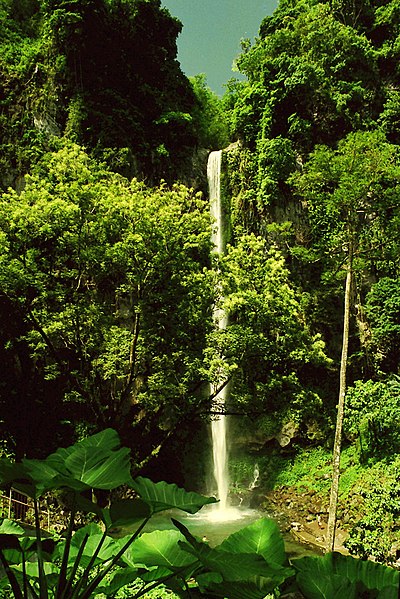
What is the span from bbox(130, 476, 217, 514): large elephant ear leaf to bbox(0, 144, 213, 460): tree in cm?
836

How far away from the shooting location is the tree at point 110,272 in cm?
961

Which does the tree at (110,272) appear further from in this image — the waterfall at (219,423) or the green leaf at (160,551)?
the green leaf at (160,551)

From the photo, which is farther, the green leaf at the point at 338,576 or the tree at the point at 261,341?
the tree at the point at 261,341

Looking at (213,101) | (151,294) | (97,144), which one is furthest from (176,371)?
(213,101)

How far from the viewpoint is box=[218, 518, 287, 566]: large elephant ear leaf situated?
1.11 meters

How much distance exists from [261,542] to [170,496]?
0.25 metres

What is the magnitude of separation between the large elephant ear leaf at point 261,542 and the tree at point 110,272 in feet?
27.8

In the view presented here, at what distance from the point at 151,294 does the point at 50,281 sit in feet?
7.24

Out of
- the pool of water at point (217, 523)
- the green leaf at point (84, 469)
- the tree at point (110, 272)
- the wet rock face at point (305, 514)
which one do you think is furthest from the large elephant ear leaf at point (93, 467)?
the wet rock face at point (305, 514)

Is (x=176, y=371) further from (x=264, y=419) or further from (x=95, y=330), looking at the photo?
(x=264, y=419)

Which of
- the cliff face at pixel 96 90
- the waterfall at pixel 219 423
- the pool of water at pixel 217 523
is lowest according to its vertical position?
the pool of water at pixel 217 523

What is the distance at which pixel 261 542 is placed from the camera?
3.85 ft

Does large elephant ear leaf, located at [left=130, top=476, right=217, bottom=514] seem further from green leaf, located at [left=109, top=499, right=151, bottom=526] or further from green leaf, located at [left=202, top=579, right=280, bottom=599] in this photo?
green leaf, located at [left=202, top=579, right=280, bottom=599]

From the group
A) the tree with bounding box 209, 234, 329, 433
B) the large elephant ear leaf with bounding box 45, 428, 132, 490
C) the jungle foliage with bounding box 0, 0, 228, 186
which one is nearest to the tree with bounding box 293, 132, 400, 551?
the tree with bounding box 209, 234, 329, 433
